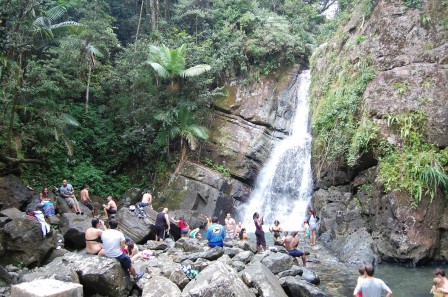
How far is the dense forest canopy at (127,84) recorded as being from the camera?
18.2 meters

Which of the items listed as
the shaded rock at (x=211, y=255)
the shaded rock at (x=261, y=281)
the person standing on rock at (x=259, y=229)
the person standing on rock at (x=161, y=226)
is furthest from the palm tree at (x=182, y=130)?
the shaded rock at (x=261, y=281)

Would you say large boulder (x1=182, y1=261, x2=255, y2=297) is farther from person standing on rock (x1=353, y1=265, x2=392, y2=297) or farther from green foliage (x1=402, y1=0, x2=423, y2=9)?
green foliage (x1=402, y1=0, x2=423, y2=9)

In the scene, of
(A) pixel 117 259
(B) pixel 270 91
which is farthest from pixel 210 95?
(A) pixel 117 259

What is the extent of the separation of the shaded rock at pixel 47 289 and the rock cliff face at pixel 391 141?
9.76 metres

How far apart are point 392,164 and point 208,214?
372 inches

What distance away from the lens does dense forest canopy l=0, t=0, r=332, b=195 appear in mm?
18250

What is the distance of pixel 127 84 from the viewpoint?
23.1 m

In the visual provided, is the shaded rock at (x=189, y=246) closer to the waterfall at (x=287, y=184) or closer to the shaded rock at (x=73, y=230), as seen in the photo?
the shaded rock at (x=73, y=230)

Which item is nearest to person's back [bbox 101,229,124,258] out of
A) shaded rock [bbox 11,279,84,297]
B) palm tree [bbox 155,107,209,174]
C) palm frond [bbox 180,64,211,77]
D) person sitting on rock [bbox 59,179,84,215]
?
shaded rock [bbox 11,279,84,297]

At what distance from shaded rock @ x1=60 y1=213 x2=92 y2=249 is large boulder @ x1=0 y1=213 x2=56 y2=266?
1.12 metres

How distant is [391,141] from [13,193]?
46.0ft

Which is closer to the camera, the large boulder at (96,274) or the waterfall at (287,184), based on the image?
the large boulder at (96,274)

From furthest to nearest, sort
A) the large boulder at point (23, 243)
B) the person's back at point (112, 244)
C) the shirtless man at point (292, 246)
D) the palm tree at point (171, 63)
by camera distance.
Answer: the palm tree at point (171, 63) → the shirtless man at point (292, 246) → the large boulder at point (23, 243) → the person's back at point (112, 244)

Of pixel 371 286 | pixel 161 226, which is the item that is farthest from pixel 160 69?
pixel 371 286
